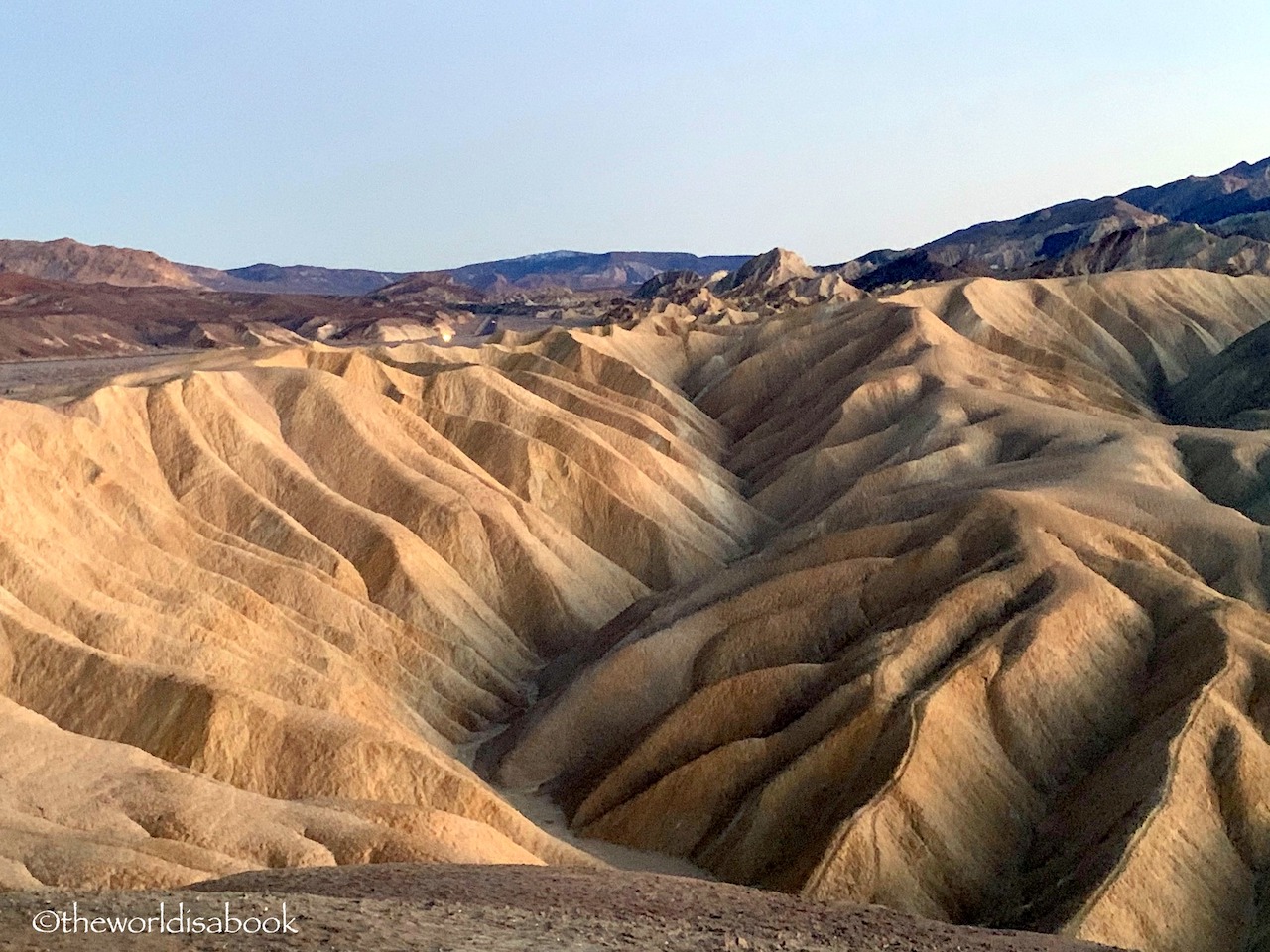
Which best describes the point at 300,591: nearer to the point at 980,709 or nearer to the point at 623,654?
the point at 623,654

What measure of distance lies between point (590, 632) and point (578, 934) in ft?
111

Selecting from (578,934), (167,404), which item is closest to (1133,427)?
(167,404)

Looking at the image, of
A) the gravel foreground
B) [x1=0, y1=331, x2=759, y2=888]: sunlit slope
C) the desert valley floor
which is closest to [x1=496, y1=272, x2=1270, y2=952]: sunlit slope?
the desert valley floor

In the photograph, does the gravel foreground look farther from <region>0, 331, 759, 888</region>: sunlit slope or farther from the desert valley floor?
<region>0, 331, 759, 888</region>: sunlit slope

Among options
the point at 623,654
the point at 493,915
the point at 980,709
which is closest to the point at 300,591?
the point at 623,654

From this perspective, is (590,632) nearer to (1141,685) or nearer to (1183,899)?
(1141,685)

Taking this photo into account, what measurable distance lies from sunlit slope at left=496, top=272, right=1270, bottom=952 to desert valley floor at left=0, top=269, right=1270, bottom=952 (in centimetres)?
11

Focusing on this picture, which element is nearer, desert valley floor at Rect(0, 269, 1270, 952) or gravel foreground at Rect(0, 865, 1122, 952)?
gravel foreground at Rect(0, 865, 1122, 952)

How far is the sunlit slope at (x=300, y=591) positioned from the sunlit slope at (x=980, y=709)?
4.86m

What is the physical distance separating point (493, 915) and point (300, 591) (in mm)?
26543

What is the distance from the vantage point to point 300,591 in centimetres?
4119

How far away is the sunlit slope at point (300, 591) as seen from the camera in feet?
83.9

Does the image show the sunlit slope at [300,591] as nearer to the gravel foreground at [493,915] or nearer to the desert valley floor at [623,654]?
the desert valley floor at [623,654]

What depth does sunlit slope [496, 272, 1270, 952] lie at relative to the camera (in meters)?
27.4
